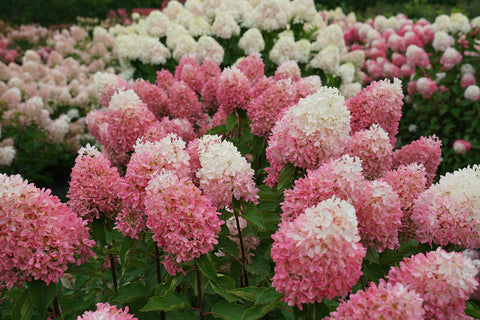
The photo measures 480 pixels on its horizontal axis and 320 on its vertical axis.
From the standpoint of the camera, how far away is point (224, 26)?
14.0 feet

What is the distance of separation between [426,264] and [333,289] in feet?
0.89

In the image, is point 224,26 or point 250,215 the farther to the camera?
point 224,26

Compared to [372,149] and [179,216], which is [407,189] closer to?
[372,149]

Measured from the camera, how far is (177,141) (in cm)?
167

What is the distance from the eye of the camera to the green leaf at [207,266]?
1469 millimetres

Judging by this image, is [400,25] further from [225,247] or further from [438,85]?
[225,247]

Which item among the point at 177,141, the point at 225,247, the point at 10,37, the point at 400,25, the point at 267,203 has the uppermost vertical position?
the point at 10,37

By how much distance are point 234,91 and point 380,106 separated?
2.54 feet

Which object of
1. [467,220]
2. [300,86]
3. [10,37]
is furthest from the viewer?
[10,37]

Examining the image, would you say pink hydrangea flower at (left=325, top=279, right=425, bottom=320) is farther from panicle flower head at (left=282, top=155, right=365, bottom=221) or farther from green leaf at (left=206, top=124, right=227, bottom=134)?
green leaf at (left=206, top=124, right=227, bottom=134)

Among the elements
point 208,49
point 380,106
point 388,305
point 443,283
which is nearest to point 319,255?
point 388,305

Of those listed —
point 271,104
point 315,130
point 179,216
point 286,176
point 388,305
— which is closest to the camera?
point 388,305

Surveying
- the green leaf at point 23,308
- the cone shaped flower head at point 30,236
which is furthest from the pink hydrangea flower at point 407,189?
the green leaf at point 23,308

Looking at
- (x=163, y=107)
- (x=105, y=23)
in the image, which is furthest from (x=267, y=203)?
(x=105, y=23)
